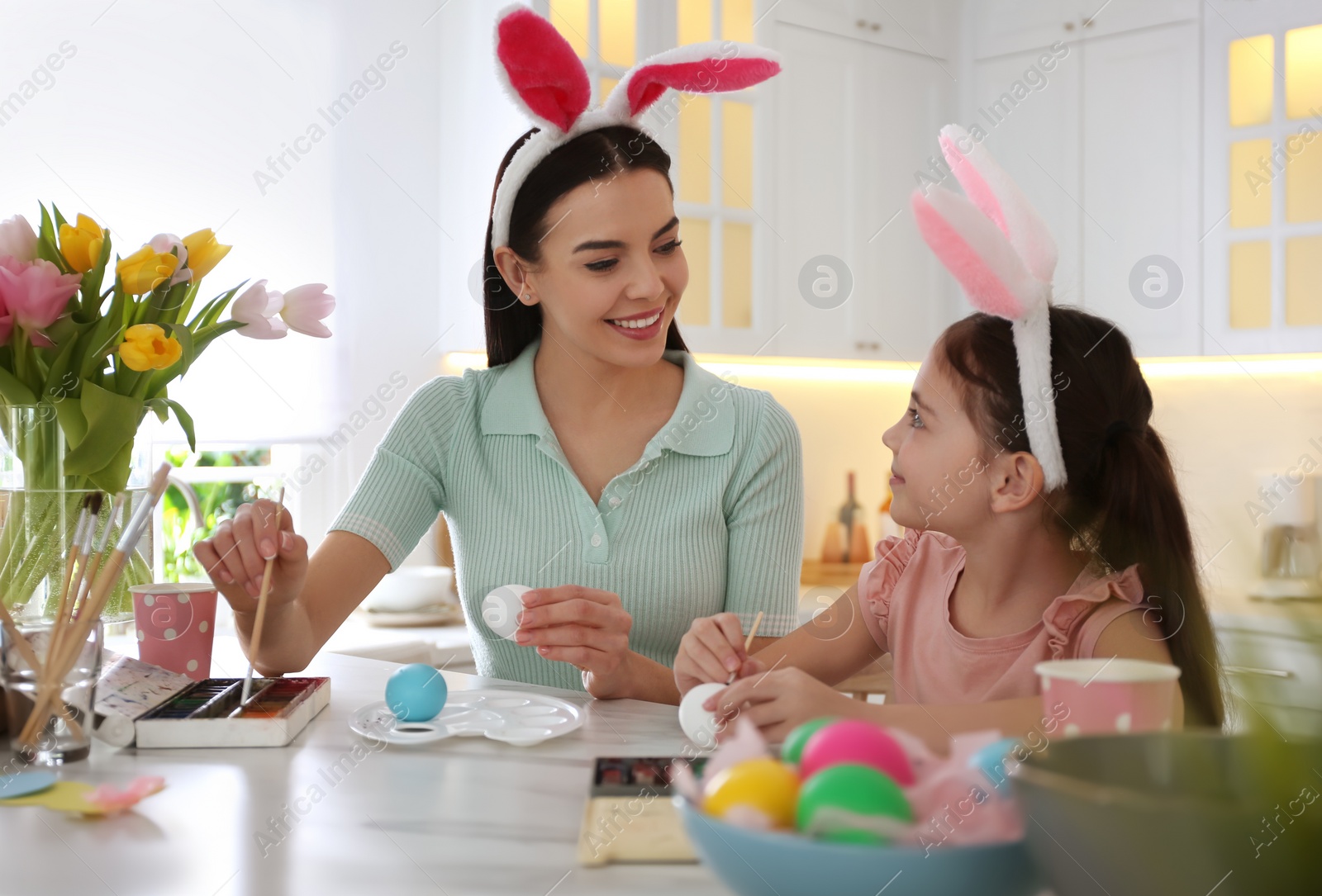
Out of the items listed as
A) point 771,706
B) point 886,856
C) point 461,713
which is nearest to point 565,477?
point 461,713

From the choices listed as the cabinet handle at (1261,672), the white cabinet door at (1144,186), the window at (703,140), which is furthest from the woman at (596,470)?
the white cabinet door at (1144,186)

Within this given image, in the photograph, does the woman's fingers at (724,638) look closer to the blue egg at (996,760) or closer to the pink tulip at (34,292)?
the blue egg at (996,760)

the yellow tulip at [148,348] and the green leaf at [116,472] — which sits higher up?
the yellow tulip at [148,348]

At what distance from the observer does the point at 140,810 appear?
848mm

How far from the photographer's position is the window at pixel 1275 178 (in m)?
2.84

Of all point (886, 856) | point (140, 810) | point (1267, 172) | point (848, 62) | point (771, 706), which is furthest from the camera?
point (848, 62)

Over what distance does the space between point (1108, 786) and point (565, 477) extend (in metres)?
1.13

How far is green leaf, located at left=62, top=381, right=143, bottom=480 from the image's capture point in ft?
4.31

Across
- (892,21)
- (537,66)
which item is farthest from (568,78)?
(892,21)

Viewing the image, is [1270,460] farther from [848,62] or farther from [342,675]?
[342,675]

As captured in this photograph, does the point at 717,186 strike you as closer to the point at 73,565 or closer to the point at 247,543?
the point at 247,543

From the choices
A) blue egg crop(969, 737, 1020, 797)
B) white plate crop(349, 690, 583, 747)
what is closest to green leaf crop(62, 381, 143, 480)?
white plate crop(349, 690, 583, 747)

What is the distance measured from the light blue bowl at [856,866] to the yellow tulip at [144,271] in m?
1.02

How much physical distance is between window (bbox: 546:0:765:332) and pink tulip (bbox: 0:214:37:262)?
1.73 metres
